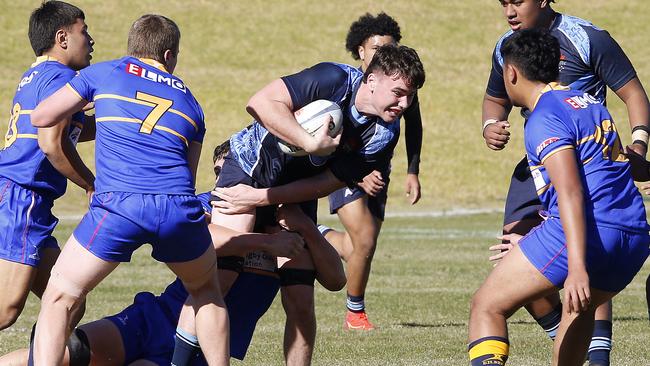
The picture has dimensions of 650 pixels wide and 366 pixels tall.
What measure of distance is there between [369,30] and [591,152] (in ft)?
12.0

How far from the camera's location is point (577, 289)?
4.62 m

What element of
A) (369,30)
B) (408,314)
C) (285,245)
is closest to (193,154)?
(285,245)

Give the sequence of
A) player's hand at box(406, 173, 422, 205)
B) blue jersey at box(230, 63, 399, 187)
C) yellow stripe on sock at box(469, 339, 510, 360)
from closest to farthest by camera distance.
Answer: yellow stripe on sock at box(469, 339, 510, 360), blue jersey at box(230, 63, 399, 187), player's hand at box(406, 173, 422, 205)

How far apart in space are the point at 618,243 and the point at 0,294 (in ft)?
10.3

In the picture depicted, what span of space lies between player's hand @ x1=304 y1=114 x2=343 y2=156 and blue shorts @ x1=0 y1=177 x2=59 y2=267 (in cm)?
168

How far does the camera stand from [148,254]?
47.1 ft

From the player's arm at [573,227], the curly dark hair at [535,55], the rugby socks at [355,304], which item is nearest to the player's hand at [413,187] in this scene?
the rugby socks at [355,304]

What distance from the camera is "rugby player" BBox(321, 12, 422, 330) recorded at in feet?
27.0

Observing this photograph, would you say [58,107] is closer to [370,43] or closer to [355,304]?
[370,43]

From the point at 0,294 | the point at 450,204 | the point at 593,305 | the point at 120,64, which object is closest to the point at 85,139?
the point at 0,294

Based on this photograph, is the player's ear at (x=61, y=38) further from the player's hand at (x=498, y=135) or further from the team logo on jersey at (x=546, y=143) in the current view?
the team logo on jersey at (x=546, y=143)

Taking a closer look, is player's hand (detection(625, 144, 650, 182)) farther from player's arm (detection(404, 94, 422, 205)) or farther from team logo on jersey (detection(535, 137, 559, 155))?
player's arm (detection(404, 94, 422, 205))

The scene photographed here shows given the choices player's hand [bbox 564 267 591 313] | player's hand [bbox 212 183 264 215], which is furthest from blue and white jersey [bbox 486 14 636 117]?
player's hand [bbox 564 267 591 313]

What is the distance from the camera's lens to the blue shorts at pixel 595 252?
4859 mm
